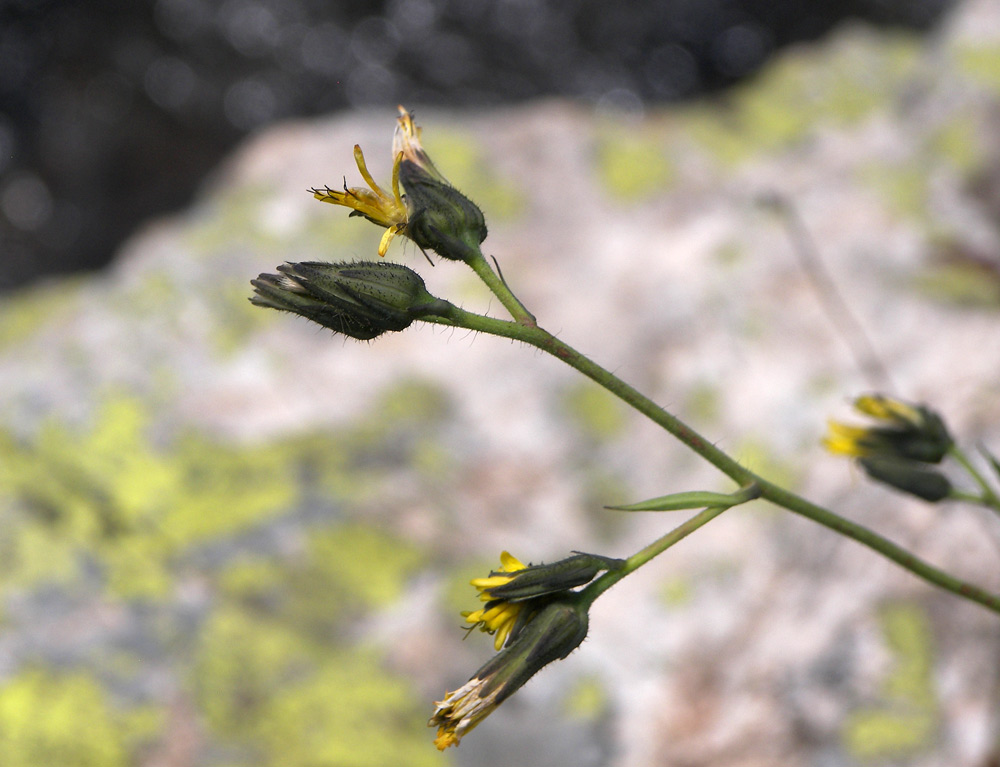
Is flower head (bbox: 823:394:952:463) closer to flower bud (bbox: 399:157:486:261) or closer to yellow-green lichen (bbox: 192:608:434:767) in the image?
flower bud (bbox: 399:157:486:261)

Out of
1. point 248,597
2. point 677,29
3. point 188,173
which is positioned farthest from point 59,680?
point 677,29

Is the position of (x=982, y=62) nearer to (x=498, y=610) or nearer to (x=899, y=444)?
(x=899, y=444)

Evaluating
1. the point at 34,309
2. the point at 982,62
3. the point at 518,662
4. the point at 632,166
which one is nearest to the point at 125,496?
the point at 34,309

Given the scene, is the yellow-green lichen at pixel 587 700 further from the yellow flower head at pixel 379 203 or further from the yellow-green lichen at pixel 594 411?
the yellow flower head at pixel 379 203

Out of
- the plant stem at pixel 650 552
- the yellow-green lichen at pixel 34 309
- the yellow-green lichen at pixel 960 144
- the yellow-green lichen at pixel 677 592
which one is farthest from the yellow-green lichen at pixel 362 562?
the yellow-green lichen at pixel 960 144

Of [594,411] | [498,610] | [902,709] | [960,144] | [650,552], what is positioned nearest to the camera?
[650,552]

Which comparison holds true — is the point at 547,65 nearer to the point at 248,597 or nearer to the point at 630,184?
the point at 630,184

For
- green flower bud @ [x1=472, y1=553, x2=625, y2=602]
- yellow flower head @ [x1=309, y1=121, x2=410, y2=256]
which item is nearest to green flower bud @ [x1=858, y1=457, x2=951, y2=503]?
green flower bud @ [x1=472, y1=553, x2=625, y2=602]
